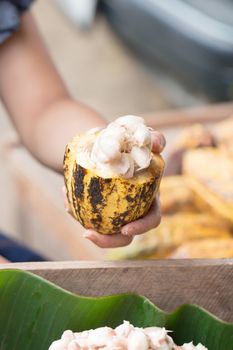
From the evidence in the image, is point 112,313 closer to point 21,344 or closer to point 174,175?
point 21,344

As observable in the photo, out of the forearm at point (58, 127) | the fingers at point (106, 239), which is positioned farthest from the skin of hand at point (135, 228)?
the forearm at point (58, 127)

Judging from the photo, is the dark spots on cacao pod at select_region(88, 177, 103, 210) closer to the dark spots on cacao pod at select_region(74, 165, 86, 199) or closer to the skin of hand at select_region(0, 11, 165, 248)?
the dark spots on cacao pod at select_region(74, 165, 86, 199)

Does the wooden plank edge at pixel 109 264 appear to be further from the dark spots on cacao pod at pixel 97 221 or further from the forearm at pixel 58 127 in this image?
the forearm at pixel 58 127

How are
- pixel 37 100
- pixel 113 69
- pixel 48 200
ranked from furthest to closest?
pixel 113 69 → pixel 48 200 → pixel 37 100

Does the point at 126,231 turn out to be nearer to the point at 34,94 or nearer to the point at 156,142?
the point at 156,142

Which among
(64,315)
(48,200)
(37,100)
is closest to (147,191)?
(64,315)

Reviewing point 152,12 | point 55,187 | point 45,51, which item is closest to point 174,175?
point 55,187
